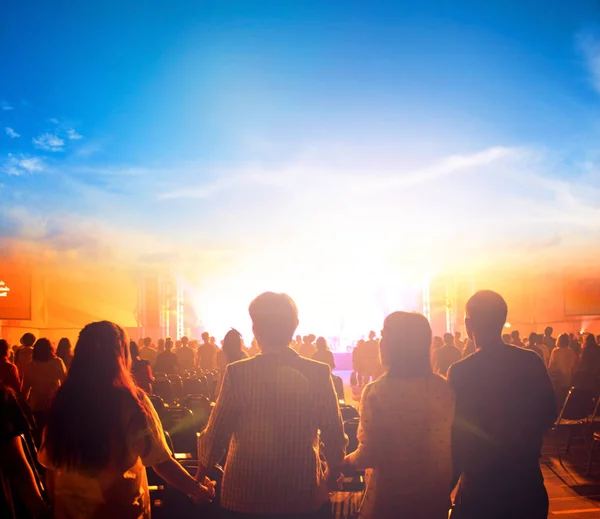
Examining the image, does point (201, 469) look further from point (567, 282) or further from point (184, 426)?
point (567, 282)

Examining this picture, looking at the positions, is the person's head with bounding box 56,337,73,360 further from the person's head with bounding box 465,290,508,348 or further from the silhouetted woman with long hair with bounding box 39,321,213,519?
the person's head with bounding box 465,290,508,348

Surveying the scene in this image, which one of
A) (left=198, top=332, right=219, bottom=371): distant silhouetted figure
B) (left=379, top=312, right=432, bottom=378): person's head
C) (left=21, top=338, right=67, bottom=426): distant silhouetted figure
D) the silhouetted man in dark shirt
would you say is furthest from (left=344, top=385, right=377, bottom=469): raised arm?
(left=198, top=332, right=219, bottom=371): distant silhouetted figure

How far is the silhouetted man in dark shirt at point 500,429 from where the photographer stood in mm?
2818

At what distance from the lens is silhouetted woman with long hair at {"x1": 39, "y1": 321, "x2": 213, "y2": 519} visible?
7.79 feet

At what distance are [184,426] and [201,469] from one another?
10.9ft

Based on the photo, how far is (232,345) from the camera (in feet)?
19.5

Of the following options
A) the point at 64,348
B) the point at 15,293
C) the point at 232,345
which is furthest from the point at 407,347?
the point at 15,293

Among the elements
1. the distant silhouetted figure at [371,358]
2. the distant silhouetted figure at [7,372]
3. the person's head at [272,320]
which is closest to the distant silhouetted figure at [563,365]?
the distant silhouetted figure at [371,358]

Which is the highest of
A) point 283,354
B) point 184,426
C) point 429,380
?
point 283,354

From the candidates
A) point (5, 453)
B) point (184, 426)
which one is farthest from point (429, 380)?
point (184, 426)

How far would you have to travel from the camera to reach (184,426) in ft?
19.3

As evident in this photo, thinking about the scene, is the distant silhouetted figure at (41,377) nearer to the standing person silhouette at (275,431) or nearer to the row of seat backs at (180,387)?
the row of seat backs at (180,387)

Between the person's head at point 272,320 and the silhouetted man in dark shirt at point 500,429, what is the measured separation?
987 mm

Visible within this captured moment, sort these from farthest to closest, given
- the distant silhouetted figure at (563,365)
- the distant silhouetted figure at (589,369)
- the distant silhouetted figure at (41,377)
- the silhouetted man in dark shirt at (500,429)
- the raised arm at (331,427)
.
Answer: the distant silhouetted figure at (563,365) < the distant silhouetted figure at (589,369) < the distant silhouetted figure at (41,377) < the silhouetted man in dark shirt at (500,429) < the raised arm at (331,427)
